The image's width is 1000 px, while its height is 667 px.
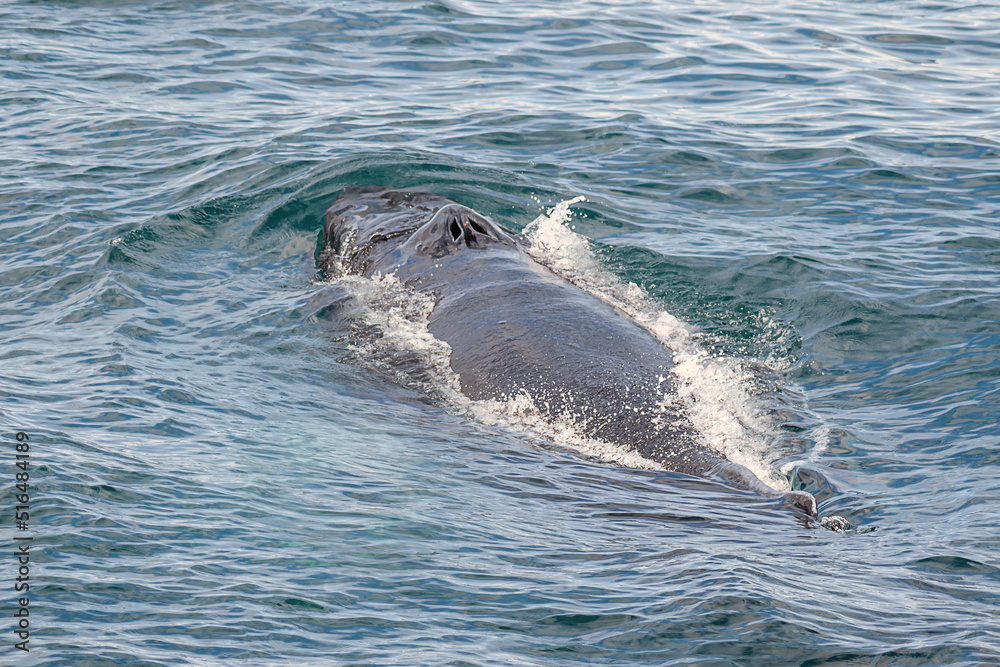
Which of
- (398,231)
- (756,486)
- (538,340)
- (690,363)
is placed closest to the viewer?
(756,486)

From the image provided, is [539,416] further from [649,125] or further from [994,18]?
[994,18]

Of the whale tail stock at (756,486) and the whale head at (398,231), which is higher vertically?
the whale head at (398,231)

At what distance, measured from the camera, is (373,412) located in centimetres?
920

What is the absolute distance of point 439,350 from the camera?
963 centimetres

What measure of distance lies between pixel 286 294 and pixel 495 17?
1344cm

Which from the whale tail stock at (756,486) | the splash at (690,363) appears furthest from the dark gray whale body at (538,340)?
the splash at (690,363)

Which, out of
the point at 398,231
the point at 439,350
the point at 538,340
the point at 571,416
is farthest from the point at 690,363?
→ the point at 398,231

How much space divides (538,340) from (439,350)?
103 centimetres

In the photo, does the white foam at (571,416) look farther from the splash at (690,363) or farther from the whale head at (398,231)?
the whale head at (398,231)

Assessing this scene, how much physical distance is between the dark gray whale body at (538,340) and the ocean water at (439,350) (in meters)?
0.29

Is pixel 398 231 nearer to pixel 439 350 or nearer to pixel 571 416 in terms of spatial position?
pixel 439 350

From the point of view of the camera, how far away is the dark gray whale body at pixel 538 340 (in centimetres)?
816

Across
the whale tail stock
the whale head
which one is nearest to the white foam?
the whale head

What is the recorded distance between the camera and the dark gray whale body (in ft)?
26.8
